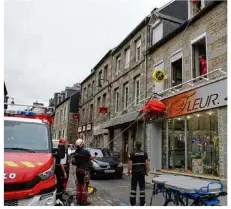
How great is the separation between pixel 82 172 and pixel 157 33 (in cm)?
1134

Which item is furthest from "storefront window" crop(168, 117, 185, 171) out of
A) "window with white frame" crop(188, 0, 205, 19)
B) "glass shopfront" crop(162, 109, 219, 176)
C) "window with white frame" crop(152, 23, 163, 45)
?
"window with white frame" crop(152, 23, 163, 45)

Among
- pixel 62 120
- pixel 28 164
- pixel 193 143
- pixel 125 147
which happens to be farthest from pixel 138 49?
pixel 62 120

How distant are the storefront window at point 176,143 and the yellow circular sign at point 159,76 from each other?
7.29 feet

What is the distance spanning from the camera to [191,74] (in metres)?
12.5

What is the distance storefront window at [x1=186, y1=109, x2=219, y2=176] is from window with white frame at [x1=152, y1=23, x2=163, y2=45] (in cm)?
586

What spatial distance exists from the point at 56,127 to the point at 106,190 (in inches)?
1345

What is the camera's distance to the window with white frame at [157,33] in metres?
A: 15.8

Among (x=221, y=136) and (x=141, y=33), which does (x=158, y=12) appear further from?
(x=221, y=136)

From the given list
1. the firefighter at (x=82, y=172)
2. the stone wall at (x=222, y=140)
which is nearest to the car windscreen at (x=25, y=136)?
the firefighter at (x=82, y=172)

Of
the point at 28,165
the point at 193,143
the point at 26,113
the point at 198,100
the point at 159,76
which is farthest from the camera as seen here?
the point at 159,76

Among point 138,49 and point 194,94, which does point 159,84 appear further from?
point 138,49

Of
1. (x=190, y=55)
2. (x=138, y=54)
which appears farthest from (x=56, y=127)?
(x=190, y=55)

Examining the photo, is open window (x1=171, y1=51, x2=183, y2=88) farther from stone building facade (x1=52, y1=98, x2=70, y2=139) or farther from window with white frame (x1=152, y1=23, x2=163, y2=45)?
stone building facade (x1=52, y1=98, x2=70, y2=139)

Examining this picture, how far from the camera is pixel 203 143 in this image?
→ 37.9 feet
